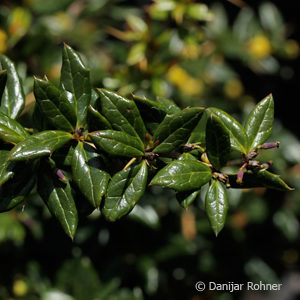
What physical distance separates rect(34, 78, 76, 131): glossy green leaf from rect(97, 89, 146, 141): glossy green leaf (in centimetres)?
8

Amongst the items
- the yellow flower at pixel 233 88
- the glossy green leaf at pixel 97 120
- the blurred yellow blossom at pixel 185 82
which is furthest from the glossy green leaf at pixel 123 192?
the yellow flower at pixel 233 88

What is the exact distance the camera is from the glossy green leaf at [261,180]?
698 mm

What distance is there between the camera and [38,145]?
0.65m

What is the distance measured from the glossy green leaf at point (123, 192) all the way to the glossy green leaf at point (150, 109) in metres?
0.12

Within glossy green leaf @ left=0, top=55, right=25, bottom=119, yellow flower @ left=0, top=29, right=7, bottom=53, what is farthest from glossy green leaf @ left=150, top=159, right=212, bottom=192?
yellow flower @ left=0, top=29, right=7, bottom=53

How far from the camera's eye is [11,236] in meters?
1.54

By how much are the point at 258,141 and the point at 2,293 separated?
1.33 meters

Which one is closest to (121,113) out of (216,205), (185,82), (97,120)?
(97,120)

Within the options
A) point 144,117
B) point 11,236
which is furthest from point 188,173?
point 11,236

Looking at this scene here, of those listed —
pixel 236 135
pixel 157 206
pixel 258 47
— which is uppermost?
pixel 236 135

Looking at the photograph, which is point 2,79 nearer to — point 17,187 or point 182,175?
point 17,187

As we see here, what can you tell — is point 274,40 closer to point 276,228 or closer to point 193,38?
point 193,38

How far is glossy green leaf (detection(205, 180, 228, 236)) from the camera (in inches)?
27.4

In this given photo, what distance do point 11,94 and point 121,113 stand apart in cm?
29
